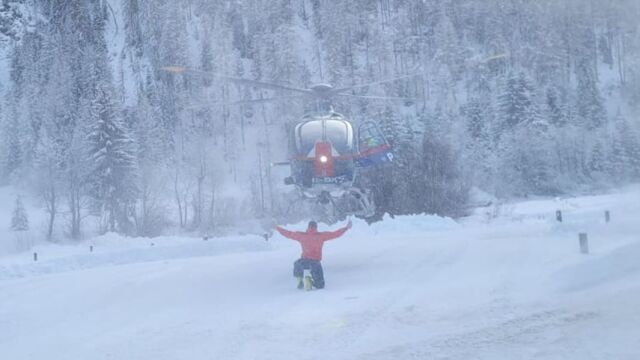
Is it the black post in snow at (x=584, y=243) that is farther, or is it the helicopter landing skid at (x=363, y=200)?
the helicopter landing skid at (x=363, y=200)

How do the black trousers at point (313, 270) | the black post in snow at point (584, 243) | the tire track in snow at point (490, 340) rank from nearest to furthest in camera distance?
the tire track in snow at point (490, 340) < the black trousers at point (313, 270) < the black post in snow at point (584, 243)

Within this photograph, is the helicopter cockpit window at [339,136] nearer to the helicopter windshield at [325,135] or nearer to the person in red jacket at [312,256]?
the helicopter windshield at [325,135]

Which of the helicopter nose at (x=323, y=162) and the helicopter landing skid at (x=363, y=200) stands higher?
the helicopter nose at (x=323, y=162)

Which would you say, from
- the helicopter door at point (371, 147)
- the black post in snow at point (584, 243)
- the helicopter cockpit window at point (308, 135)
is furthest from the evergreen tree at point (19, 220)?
the black post in snow at point (584, 243)

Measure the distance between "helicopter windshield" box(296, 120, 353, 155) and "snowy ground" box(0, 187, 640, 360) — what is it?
269 centimetres

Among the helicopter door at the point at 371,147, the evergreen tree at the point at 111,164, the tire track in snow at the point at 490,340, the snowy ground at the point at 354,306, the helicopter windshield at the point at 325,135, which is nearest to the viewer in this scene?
the tire track in snow at the point at 490,340

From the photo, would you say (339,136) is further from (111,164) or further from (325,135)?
(111,164)

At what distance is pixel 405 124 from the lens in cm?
4481

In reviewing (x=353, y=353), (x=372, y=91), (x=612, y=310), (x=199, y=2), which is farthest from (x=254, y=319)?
(x=199, y=2)

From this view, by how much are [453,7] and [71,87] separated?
5109 centimetres

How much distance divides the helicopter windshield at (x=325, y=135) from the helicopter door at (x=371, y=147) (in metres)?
0.46

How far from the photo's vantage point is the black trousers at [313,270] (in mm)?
11203

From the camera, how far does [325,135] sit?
45.8 feet

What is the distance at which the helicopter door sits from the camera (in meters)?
14.4
